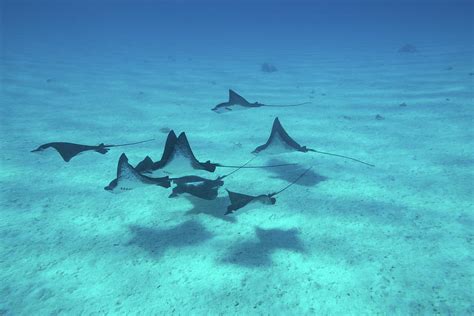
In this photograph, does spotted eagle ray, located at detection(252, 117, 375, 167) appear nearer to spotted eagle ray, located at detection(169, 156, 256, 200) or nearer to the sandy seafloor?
the sandy seafloor

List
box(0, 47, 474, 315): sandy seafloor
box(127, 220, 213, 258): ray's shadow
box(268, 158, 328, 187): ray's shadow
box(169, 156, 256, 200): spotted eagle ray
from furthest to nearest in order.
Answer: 1. box(268, 158, 328, 187): ray's shadow
2. box(169, 156, 256, 200): spotted eagle ray
3. box(127, 220, 213, 258): ray's shadow
4. box(0, 47, 474, 315): sandy seafloor

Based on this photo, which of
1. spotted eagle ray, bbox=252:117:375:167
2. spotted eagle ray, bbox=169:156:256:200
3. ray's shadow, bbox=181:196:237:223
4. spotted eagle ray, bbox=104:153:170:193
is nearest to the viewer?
spotted eagle ray, bbox=104:153:170:193

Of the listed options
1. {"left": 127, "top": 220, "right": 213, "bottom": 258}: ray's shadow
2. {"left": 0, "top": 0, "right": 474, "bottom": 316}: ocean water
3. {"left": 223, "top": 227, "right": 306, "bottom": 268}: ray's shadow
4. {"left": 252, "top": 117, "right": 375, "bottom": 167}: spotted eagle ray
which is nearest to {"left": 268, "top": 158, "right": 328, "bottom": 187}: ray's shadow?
{"left": 0, "top": 0, "right": 474, "bottom": 316}: ocean water

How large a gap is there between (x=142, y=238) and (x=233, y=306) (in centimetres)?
157

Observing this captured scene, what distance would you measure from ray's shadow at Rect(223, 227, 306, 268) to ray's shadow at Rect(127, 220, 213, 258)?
0.48 m

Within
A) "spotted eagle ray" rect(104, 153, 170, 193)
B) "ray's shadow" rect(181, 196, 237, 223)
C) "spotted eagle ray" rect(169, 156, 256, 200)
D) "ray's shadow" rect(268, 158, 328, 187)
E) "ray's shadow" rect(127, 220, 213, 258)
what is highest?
"spotted eagle ray" rect(104, 153, 170, 193)

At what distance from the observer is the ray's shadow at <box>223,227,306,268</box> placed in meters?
3.57

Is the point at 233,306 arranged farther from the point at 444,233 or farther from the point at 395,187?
the point at 395,187

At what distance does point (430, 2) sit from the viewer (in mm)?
133875

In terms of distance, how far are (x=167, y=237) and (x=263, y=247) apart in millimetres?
1193

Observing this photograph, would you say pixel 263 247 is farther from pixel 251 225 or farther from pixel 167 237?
pixel 167 237

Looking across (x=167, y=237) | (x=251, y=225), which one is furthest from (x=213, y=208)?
(x=167, y=237)

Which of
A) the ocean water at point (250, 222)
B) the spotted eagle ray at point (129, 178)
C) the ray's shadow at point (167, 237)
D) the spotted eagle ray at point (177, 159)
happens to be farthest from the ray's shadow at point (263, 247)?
the spotted eagle ray at point (129, 178)

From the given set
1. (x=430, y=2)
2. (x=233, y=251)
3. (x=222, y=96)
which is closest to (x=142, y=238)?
(x=233, y=251)
